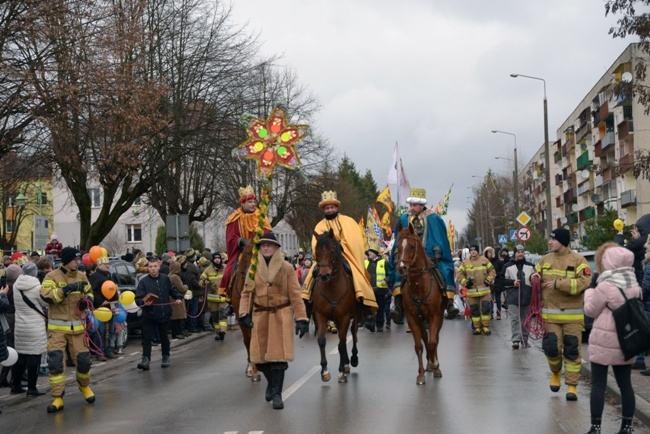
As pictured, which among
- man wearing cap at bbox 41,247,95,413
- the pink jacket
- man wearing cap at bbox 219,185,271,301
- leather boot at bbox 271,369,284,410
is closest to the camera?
the pink jacket

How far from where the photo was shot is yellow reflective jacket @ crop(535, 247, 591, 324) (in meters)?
10.9

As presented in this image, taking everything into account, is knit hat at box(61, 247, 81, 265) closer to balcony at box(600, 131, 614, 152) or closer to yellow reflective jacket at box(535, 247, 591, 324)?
yellow reflective jacket at box(535, 247, 591, 324)

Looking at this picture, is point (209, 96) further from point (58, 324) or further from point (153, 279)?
point (58, 324)

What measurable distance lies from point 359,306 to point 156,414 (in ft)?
12.5

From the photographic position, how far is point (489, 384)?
12891 mm

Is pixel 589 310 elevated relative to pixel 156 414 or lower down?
elevated

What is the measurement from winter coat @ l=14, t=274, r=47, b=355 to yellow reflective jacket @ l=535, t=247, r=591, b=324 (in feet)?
20.7

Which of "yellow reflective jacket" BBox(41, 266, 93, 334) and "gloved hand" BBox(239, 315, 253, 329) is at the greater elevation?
"yellow reflective jacket" BBox(41, 266, 93, 334)

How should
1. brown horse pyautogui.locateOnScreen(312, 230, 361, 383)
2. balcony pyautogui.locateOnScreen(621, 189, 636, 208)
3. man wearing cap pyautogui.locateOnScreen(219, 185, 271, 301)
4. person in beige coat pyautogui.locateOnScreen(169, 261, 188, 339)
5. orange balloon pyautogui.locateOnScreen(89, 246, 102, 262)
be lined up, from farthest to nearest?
balcony pyautogui.locateOnScreen(621, 189, 636, 208) → person in beige coat pyautogui.locateOnScreen(169, 261, 188, 339) → orange balloon pyautogui.locateOnScreen(89, 246, 102, 262) → man wearing cap pyautogui.locateOnScreen(219, 185, 271, 301) → brown horse pyautogui.locateOnScreen(312, 230, 361, 383)

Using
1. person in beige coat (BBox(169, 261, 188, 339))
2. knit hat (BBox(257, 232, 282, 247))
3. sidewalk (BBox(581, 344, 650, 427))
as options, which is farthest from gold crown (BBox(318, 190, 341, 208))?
person in beige coat (BBox(169, 261, 188, 339))

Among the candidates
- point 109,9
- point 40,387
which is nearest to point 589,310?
point 40,387

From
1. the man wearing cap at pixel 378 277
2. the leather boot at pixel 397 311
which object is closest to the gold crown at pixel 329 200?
the leather boot at pixel 397 311

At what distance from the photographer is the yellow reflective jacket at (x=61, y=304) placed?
11.6 m

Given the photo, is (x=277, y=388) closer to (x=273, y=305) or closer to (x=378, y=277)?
(x=273, y=305)
